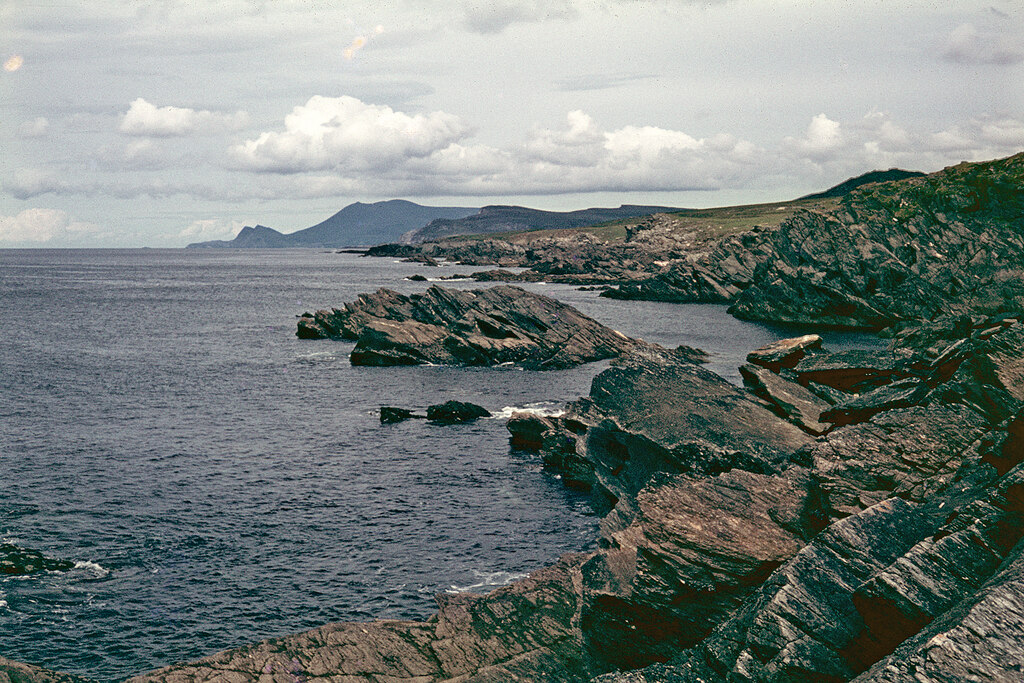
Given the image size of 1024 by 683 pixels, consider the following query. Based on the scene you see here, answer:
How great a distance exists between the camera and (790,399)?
125ft

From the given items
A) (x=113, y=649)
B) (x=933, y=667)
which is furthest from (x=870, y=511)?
(x=113, y=649)

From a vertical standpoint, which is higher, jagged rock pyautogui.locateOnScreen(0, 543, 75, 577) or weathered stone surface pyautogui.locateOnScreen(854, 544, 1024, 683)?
weathered stone surface pyautogui.locateOnScreen(854, 544, 1024, 683)

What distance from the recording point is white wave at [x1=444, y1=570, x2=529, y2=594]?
31.3 m

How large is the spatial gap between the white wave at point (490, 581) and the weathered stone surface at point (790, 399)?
1487 cm

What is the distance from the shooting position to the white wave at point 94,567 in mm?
32612

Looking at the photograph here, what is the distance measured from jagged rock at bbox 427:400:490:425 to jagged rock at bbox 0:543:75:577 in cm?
2978

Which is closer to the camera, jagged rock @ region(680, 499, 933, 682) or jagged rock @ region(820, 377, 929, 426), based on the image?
jagged rock @ region(680, 499, 933, 682)

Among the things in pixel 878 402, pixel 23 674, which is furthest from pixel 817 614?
pixel 23 674

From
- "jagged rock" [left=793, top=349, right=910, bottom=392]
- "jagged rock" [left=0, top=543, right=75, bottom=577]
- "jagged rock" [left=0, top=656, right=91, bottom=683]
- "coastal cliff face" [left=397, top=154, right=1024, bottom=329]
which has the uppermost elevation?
"coastal cliff face" [left=397, top=154, right=1024, bottom=329]

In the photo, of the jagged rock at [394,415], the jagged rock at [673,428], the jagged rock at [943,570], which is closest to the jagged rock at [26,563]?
the jagged rock at [673,428]

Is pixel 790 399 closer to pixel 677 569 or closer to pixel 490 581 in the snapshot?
pixel 490 581

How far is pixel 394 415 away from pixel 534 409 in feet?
39.5

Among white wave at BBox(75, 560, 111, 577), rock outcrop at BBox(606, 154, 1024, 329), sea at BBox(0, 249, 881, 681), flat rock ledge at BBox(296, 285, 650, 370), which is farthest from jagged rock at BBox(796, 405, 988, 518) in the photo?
rock outcrop at BBox(606, 154, 1024, 329)

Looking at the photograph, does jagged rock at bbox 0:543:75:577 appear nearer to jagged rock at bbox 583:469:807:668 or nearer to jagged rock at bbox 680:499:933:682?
jagged rock at bbox 583:469:807:668
